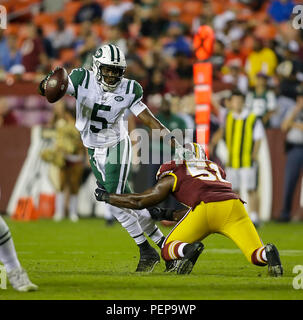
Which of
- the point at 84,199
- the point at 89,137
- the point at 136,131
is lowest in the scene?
the point at 84,199

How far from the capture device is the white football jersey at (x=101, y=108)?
721 centimetres

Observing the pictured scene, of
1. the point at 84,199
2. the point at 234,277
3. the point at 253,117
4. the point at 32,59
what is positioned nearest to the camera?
the point at 234,277

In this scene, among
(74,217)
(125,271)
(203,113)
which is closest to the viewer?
(125,271)

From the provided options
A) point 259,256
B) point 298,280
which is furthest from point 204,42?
point 298,280

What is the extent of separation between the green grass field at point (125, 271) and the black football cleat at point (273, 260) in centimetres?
8

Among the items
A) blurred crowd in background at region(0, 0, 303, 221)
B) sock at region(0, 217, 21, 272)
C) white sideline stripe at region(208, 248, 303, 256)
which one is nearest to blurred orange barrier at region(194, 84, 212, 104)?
blurred crowd in background at region(0, 0, 303, 221)

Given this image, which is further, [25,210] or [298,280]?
[25,210]

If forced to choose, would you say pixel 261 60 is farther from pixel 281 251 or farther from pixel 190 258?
pixel 190 258

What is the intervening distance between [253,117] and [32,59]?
16.3 ft

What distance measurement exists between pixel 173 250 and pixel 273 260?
2.51ft

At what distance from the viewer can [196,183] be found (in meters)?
6.62

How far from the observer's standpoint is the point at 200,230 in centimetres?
664
